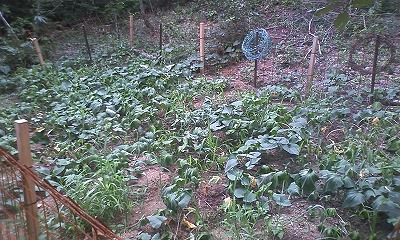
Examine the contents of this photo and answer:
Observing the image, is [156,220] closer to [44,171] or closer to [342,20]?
[44,171]

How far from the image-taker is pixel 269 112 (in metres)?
4.72

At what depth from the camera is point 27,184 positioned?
2.43 m

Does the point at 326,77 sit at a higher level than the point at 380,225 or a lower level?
higher

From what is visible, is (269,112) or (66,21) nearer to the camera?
(269,112)

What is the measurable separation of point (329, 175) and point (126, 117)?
9.36 ft

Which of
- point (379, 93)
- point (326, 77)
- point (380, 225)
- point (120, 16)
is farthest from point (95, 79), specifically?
point (120, 16)

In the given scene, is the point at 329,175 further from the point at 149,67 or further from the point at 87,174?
the point at 149,67

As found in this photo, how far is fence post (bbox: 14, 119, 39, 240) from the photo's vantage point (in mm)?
2371

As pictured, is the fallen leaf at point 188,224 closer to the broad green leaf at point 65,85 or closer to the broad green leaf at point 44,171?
the broad green leaf at point 44,171

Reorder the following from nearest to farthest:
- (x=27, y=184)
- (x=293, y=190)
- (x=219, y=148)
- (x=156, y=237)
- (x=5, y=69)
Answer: (x=27, y=184) → (x=156, y=237) → (x=293, y=190) → (x=219, y=148) → (x=5, y=69)

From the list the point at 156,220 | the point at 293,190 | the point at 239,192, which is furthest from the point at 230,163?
the point at 156,220

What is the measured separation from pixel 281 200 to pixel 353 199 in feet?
1.60

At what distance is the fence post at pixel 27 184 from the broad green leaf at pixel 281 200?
A: 1.61 metres

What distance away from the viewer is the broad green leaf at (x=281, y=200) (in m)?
2.97
